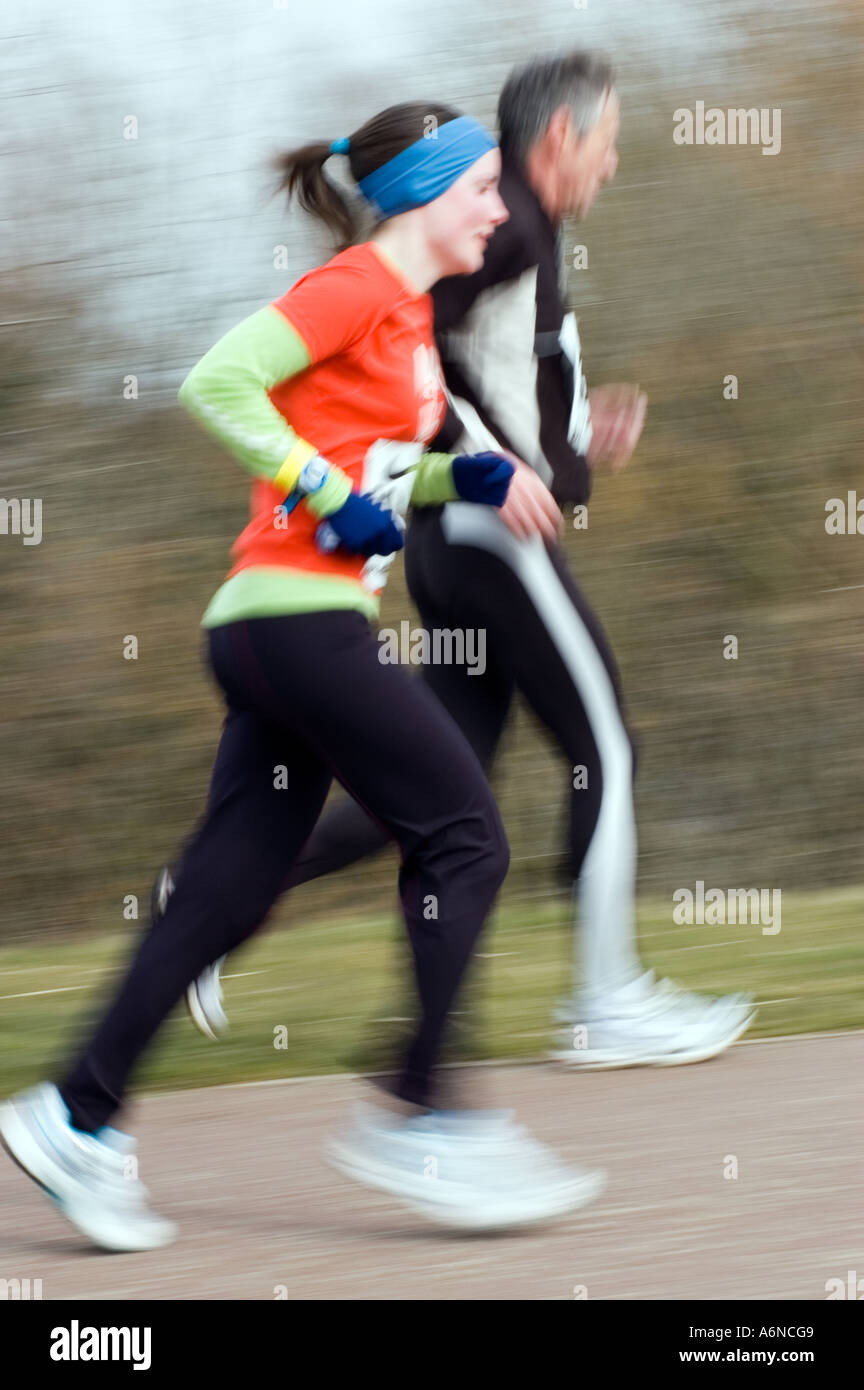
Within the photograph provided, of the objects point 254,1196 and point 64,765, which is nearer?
point 254,1196

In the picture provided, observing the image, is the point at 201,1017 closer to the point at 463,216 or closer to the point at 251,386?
the point at 251,386

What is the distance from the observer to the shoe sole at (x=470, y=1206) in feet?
8.91

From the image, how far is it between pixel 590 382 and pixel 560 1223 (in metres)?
6.73

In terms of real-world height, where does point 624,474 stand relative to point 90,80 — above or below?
below

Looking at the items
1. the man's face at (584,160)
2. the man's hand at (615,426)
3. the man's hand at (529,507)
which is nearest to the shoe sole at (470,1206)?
the man's hand at (529,507)

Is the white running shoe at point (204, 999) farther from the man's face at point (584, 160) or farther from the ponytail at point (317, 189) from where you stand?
the man's face at point (584, 160)

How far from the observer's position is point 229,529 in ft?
28.6

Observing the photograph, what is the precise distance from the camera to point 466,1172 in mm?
2730

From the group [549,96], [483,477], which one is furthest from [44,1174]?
[549,96]

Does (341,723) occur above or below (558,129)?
below

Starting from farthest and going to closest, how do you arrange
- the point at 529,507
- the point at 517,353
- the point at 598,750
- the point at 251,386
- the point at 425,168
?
1. the point at 598,750
2. the point at 517,353
3. the point at 529,507
4. the point at 425,168
5. the point at 251,386

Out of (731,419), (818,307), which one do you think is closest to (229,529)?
(731,419)
